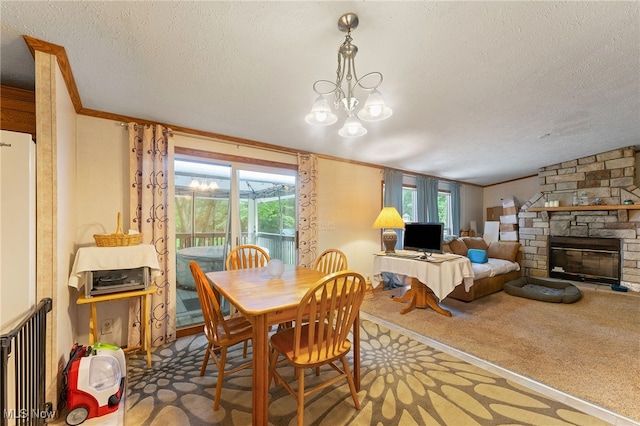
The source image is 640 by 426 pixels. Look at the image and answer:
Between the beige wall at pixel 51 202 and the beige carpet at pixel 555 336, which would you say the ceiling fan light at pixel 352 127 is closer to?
the beige wall at pixel 51 202

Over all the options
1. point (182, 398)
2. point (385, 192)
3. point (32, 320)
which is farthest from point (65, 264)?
point (385, 192)

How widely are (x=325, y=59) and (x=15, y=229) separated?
6.61 feet

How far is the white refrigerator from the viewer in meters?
1.32

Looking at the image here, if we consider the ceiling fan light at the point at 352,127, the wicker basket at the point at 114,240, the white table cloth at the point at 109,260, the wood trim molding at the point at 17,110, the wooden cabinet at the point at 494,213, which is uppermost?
the wood trim molding at the point at 17,110

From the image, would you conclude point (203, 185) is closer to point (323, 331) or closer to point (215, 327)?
point (215, 327)

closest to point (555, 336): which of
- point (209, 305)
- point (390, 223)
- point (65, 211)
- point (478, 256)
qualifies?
point (478, 256)

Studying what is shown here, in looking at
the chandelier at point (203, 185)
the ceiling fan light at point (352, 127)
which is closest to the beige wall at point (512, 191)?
the ceiling fan light at point (352, 127)

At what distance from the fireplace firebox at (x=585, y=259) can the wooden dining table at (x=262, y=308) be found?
17.7 feet

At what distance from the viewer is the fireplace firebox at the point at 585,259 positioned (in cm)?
445

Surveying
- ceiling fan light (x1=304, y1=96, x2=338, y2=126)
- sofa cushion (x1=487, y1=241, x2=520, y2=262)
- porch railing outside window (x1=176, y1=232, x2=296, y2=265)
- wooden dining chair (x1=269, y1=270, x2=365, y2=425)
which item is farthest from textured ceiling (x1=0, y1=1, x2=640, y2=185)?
sofa cushion (x1=487, y1=241, x2=520, y2=262)

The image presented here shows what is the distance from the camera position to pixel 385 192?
457cm

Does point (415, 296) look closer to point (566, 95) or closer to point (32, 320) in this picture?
point (566, 95)

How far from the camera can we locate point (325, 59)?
5.65 feet

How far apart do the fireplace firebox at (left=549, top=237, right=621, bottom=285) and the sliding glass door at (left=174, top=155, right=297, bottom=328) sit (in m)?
5.20
